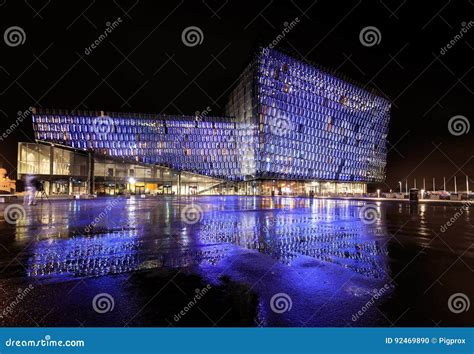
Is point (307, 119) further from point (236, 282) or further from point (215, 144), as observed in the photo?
point (236, 282)

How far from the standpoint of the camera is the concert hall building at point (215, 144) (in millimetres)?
69625

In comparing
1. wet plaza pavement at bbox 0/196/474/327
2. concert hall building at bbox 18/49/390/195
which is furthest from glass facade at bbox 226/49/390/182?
wet plaza pavement at bbox 0/196/474/327

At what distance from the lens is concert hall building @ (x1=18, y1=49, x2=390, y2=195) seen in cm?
6962

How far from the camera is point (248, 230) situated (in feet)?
35.8

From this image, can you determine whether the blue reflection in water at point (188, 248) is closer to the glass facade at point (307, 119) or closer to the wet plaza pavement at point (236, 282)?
the wet plaza pavement at point (236, 282)

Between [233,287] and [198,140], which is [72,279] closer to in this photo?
[233,287]

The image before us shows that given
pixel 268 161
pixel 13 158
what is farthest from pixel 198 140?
pixel 13 158

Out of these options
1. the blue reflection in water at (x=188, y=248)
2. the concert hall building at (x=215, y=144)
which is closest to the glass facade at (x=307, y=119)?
the concert hall building at (x=215, y=144)

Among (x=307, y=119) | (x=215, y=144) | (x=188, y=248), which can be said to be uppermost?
(x=307, y=119)

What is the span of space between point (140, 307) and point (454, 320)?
415 centimetres

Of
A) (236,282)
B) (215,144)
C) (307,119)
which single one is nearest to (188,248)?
(236,282)

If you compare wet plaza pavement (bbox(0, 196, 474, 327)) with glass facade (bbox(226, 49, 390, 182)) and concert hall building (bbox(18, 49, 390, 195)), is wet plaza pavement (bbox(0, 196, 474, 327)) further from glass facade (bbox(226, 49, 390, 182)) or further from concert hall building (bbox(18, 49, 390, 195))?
glass facade (bbox(226, 49, 390, 182))

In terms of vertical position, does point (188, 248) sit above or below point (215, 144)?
below

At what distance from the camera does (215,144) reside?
3140 inches
